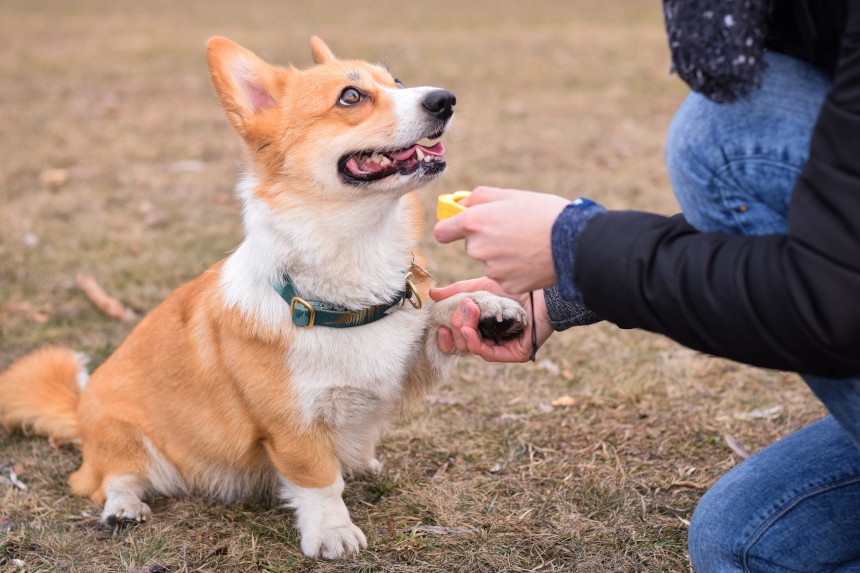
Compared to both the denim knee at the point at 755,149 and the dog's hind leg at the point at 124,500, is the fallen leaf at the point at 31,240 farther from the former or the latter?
the denim knee at the point at 755,149

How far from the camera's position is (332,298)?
228 centimetres

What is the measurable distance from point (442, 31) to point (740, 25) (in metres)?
11.8

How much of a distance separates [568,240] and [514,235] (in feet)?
0.32

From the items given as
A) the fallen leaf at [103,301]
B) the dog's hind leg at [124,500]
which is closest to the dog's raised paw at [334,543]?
the dog's hind leg at [124,500]

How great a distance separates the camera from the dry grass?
2281 millimetres

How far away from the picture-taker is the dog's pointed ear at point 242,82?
7.57 ft

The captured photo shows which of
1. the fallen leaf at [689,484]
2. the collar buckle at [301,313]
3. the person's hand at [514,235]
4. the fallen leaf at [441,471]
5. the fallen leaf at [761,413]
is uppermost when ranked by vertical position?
the person's hand at [514,235]

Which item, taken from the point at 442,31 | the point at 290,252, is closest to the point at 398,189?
the point at 290,252

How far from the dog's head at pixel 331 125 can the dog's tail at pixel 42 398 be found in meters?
1.18

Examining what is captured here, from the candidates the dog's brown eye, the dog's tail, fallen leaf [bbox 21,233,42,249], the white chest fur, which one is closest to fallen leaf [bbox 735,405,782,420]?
the white chest fur

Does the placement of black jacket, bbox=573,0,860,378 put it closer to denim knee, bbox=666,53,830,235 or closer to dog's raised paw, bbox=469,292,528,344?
denim knee, bbox=666,53,830,235

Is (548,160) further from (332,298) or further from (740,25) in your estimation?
(740,25)

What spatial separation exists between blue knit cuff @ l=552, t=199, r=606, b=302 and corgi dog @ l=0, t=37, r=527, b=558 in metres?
0.78

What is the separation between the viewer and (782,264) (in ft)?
3.99
